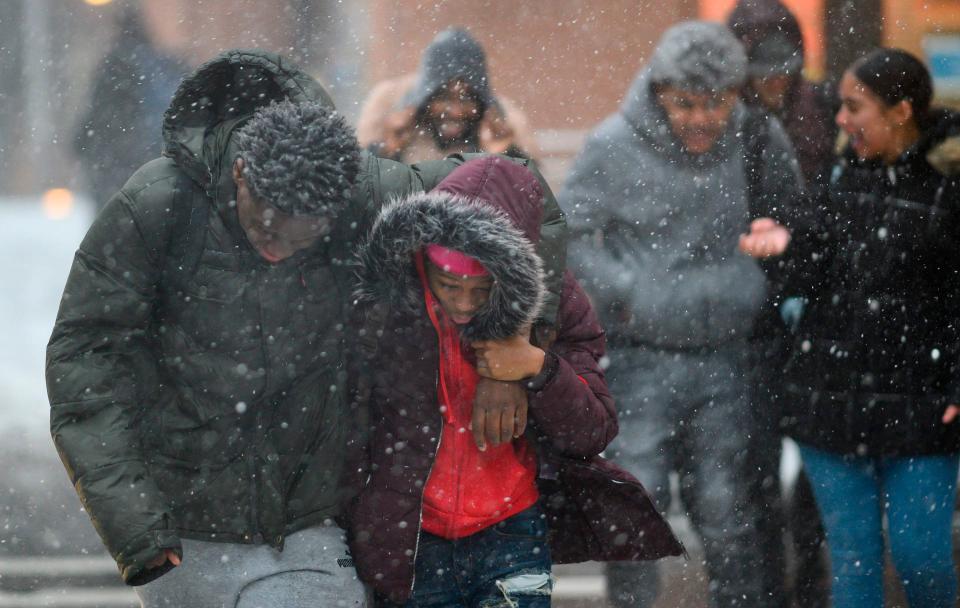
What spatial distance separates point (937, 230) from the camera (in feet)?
14.2

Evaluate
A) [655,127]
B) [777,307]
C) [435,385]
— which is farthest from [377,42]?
[435,385]

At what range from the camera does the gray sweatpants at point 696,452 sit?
4516 mm

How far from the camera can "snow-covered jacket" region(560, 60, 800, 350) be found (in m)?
4.55

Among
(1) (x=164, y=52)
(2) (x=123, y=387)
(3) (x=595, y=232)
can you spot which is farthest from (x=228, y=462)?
(1) (x=164, y=52)

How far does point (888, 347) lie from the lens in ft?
14.1

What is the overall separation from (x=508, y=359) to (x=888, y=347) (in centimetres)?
189

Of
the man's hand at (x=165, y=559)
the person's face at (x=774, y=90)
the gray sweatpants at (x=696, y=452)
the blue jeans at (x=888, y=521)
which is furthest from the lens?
the person's face at (x=774, y=90)

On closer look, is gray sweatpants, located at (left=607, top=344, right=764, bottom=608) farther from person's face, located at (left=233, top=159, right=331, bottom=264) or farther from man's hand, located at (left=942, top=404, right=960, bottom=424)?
person's face, located at (left=233, top=159, right=331, bottom=264)

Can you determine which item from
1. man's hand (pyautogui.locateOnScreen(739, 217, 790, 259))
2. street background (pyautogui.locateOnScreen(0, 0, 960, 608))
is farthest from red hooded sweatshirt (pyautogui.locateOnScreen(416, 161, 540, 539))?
street background (pyautogui.locateOnScreen(0, 0, 960, 608))

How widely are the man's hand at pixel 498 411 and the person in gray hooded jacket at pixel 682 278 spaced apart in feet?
5.38

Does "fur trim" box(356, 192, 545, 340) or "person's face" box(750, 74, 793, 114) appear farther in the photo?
"person's face" box(750, 74, 793, 114)

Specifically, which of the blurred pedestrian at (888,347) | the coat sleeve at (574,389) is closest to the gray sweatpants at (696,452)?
the blurred pedestrian at (888,347)

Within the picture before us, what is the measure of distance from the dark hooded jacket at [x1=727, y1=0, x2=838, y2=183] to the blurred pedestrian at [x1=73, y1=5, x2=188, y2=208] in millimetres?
3155

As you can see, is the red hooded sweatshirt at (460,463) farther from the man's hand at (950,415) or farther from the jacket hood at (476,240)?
the man's hand at (950,415)
